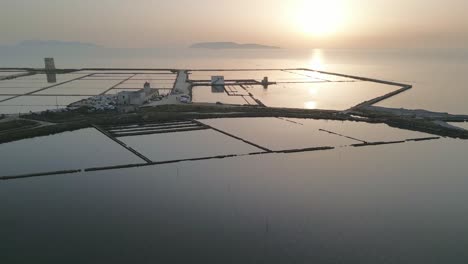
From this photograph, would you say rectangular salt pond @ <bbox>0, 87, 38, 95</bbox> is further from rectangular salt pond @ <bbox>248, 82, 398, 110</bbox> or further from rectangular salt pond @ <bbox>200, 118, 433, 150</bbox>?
rectangular salt pond @ <bbox>248, 82, 398, 110</bbox>

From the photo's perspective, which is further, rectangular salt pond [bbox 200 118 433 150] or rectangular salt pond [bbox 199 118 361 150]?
rectangular salt pond [bbox 200 118 433 150]

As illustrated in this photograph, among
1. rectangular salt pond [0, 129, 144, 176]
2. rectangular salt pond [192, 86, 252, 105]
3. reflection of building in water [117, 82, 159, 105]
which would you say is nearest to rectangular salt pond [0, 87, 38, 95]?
reflection of building in water [117, 82, 159, 105]

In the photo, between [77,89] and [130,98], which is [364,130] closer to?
[130,98]

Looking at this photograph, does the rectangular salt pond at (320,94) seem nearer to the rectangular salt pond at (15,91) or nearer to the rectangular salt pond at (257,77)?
the rectangular salt pond at (257,77)

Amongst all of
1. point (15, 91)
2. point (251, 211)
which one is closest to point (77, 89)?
point (15, 91)

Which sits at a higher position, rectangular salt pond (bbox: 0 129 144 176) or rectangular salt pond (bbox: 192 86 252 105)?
rectangular salt pond (bbox: 192 86 252 105)

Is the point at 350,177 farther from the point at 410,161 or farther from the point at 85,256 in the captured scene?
the point at 85,256
